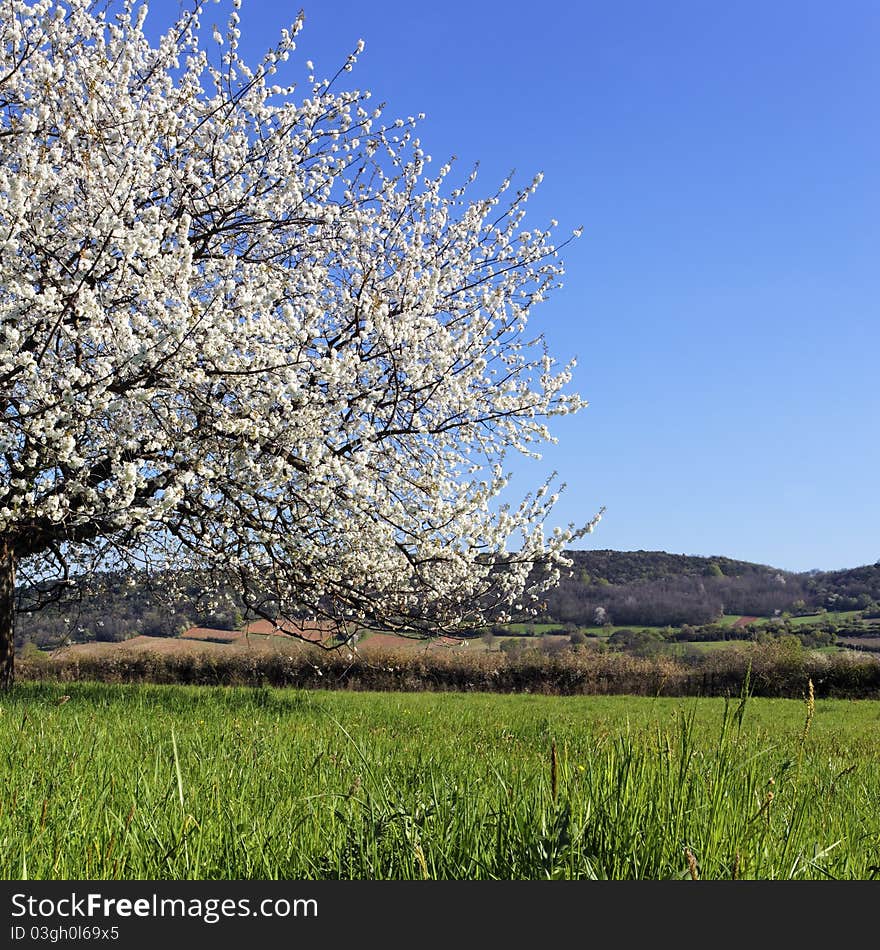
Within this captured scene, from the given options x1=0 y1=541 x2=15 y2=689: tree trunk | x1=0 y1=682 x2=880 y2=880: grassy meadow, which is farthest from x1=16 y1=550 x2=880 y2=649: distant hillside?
x1=0 y1=682 x2=880 y2=880: grassy meadow

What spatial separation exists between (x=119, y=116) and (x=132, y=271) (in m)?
2.01

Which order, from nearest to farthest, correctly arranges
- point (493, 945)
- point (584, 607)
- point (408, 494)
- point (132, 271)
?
point (493, 945) < point (132, 271) < point (408, 494) < point (584, 607)

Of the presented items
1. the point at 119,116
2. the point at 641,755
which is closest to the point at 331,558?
the point at 119,116

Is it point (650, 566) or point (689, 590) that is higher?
point (650, 566)

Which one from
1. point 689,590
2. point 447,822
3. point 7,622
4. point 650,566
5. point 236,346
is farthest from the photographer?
point 650,566

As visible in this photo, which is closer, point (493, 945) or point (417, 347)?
point (493, 945)

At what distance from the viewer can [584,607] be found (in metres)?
81.1

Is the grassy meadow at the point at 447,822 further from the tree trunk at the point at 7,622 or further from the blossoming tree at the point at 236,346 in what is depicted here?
the tree trunk at the point at 7,622

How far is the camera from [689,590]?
3644 inches

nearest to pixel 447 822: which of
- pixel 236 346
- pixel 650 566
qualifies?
pixel 236 346

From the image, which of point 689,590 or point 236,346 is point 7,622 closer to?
point 236,346

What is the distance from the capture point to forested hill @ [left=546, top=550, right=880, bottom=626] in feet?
273

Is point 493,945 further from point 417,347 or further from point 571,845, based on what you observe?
point 417,347

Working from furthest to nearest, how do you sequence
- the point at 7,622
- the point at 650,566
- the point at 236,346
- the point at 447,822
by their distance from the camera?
the point at 650,566
the point at 7,622
the point at 236,346
the point at 447,822
